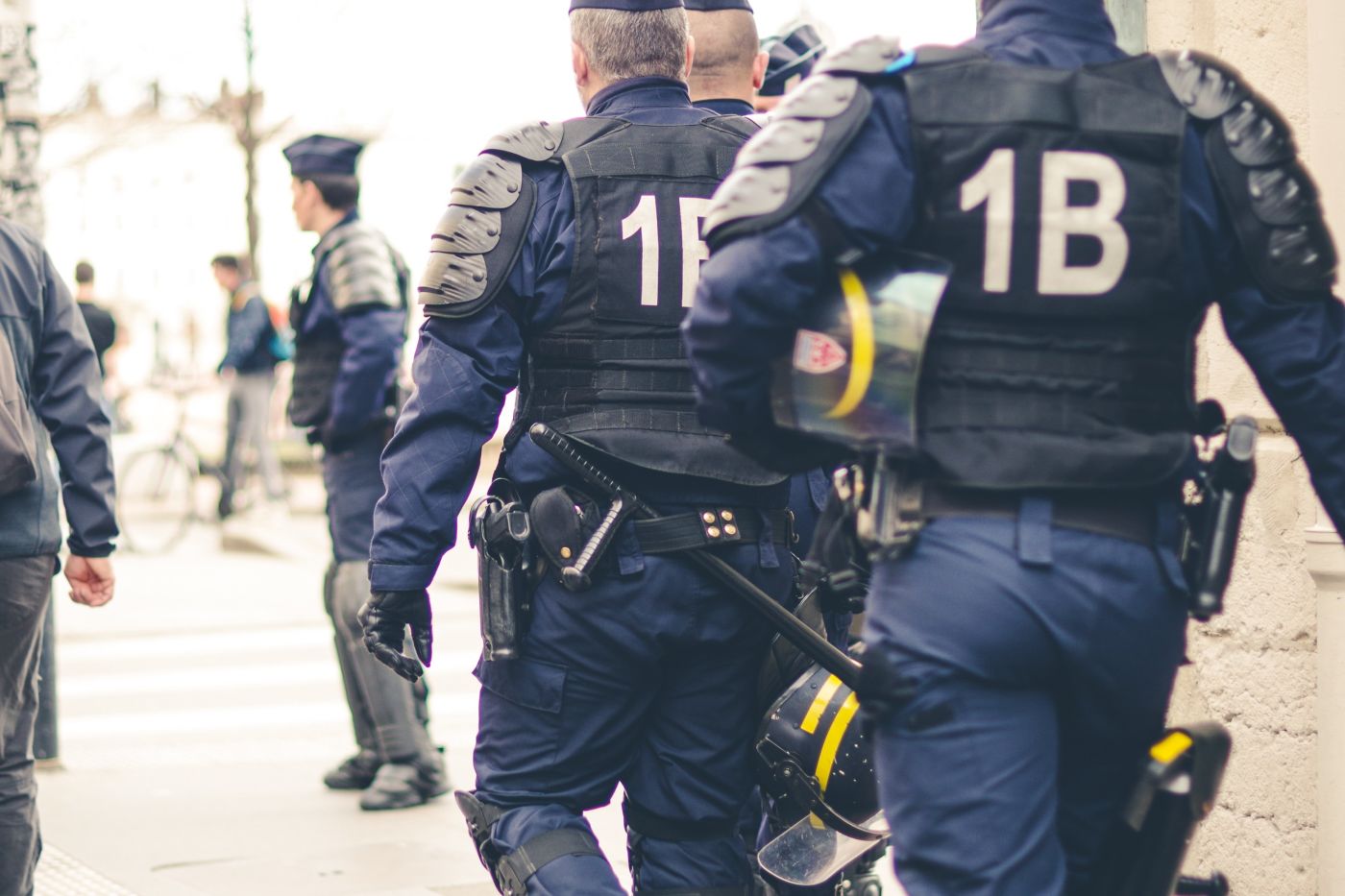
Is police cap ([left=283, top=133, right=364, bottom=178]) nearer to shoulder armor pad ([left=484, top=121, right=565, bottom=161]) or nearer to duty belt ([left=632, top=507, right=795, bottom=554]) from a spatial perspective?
shoulder armor pad ([left=484, top=121, right=565, bottom=161])

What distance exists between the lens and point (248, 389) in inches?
580

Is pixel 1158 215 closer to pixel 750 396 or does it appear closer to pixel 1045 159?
pixel 1045 159

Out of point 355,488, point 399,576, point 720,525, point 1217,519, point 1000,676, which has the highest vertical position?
point 1217,519

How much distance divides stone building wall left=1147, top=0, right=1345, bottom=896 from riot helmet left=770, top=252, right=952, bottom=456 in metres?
1.78

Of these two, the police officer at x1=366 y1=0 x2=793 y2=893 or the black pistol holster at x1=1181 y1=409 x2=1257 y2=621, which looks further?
the police officer at x1=366 y1=0 x2=793 y2=893

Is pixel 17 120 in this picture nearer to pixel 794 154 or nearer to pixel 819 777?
pixel 819 777

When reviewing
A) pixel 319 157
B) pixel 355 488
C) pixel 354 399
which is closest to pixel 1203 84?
A: pixel 354 399

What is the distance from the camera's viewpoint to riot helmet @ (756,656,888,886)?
329 centimetres

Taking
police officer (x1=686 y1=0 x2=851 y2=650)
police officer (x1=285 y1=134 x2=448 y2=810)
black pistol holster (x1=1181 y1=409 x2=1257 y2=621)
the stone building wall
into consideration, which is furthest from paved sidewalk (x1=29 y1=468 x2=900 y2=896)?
black pistol holster (x1=1181 y1=409 x2=1257 y2=621)

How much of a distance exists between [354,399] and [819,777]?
9.33ft

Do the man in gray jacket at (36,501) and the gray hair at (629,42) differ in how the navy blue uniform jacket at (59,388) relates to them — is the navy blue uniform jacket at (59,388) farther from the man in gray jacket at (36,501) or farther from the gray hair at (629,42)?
the gray hair at (629,42)

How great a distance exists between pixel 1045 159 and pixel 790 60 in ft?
11.7

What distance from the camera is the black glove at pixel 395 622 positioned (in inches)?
135

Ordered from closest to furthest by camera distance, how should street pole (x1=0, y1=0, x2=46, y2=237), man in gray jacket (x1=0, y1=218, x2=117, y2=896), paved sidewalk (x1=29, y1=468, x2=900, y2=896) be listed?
man in gray jacket (x1=0, y1=218, x2=117, y2=896)
paved sidewalk (x1=29, y1=468, x2=900, y2=896)
street pole (x1=0, y1=0, x2=46, y2=237)
